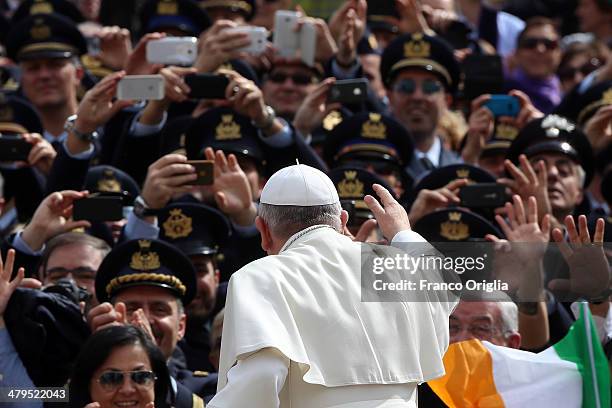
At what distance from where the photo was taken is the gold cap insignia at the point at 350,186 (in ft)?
31.3

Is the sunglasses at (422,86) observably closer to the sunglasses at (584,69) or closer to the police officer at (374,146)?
the police officer at (374,146)

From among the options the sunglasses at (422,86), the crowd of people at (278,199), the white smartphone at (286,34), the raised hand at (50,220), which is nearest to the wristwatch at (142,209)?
the crowd of people at (278,199)

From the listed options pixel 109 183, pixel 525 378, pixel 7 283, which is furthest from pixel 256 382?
pixel 109 183

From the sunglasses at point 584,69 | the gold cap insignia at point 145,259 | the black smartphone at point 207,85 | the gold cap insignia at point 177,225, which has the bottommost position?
the sunglasses at point 584,69

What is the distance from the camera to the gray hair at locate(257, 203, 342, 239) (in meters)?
6.69

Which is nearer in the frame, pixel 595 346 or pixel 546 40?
pixel 595 346

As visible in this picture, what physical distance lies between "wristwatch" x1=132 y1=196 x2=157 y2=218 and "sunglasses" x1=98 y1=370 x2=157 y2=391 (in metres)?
1.80

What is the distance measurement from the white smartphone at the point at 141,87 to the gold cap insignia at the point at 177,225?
28.4 inches

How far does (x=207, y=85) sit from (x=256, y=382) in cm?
419

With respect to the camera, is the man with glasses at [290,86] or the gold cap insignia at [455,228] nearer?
the gold cap insignia at [455,228]

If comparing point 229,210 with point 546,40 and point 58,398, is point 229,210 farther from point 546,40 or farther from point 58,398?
point 546,40

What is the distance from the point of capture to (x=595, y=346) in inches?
303

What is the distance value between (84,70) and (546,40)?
11.3 ft

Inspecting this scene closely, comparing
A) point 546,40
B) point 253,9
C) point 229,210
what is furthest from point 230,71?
point 546,40
